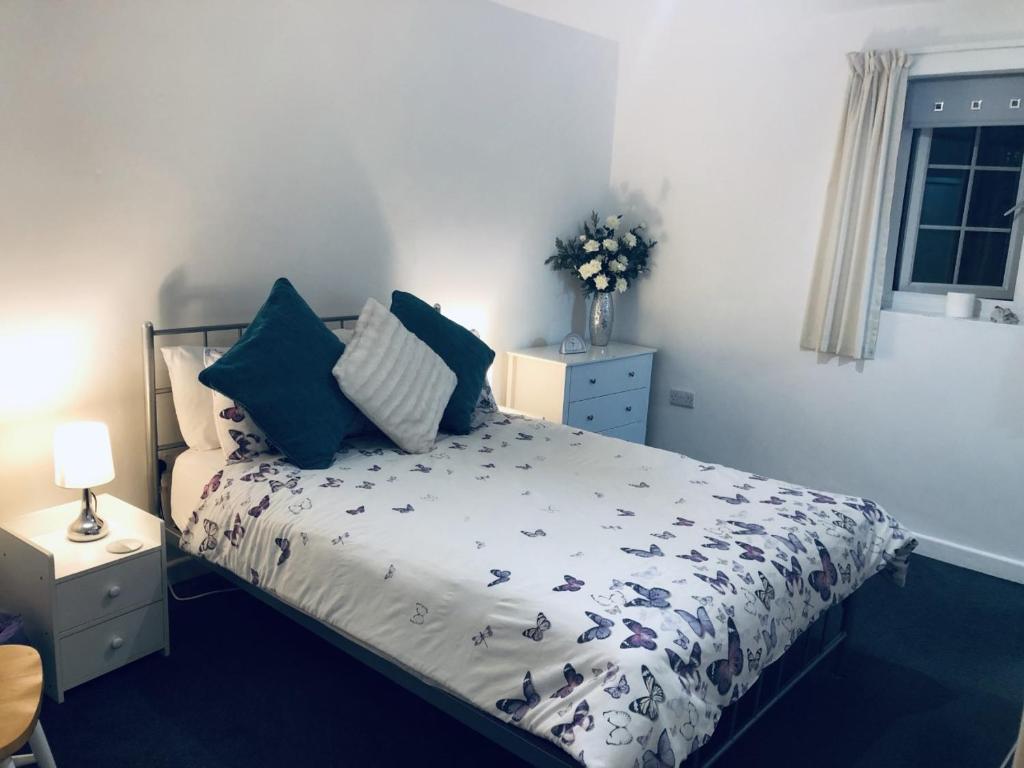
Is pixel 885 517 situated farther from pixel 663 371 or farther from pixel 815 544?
pixel 663 371

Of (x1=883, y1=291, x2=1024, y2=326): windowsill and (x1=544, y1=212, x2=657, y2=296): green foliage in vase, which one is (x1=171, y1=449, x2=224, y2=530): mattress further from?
(x1=883, y1=291, x2=1024, y2=326): windowsill

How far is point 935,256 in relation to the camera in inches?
153

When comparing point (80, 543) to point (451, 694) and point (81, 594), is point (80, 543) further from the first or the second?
point (451, 694)

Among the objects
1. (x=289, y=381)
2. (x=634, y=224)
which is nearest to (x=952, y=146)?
(x=634, y=224)

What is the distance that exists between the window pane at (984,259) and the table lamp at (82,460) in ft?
12.1

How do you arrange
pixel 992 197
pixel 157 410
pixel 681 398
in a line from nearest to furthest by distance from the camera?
pixel 157 410 → pixel 992 197 → pixel 681 398

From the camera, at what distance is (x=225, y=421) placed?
8.96 feet

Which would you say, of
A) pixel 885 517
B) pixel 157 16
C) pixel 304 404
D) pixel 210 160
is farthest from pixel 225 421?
pixel 885 517

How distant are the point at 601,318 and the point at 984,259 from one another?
1868 millimetres

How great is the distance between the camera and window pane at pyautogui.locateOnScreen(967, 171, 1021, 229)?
3.67 m

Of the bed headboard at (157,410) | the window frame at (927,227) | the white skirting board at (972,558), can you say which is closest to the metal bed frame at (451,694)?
the bed headboard at (157,410)

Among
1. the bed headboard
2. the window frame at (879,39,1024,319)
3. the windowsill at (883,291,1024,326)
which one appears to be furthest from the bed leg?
the bed headboard

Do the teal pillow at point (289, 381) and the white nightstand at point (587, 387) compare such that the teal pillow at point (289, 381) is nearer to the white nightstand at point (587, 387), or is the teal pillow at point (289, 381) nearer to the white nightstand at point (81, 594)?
the white nightstand at point (81, 594)

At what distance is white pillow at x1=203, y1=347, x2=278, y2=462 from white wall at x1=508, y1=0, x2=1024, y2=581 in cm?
245
